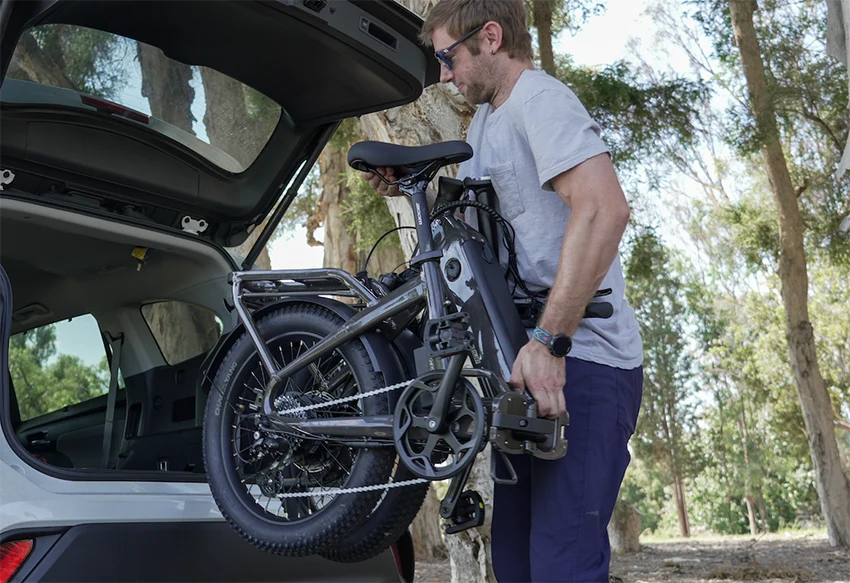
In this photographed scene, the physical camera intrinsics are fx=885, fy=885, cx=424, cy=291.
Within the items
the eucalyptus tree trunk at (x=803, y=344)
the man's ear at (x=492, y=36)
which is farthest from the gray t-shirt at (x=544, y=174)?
the eucalyptus tree trunk at (x=803, y=344)

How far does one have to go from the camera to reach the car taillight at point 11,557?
217 centimetres

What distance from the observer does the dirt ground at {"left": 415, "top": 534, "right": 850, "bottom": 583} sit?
733 centimetres

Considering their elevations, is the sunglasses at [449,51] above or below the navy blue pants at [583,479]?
above

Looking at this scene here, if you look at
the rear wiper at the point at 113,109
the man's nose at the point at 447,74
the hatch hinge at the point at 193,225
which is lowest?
the hatch hinge at the point at 193,225

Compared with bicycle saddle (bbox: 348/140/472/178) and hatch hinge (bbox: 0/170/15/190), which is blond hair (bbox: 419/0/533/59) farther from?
hatch hinge (bbox: 0/170/15/190)

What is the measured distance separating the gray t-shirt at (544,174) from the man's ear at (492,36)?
Result: 0.12 metres

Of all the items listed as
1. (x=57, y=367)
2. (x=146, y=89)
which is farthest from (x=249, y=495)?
(x=57, y=367)

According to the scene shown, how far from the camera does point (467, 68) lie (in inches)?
96.8

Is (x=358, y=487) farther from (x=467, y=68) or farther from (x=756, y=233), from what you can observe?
(x=756, y=233)

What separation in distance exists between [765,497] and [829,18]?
28.8m

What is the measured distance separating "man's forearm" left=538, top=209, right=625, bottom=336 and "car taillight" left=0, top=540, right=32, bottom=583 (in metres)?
1.39

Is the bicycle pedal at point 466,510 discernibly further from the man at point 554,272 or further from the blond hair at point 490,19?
the blond hair at point 490,19

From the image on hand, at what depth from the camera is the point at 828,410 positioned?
11.6 m

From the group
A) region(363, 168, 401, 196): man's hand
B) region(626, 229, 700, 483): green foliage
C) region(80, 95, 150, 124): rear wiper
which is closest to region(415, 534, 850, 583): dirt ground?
region(363, 168, 401, 196): man's hand
